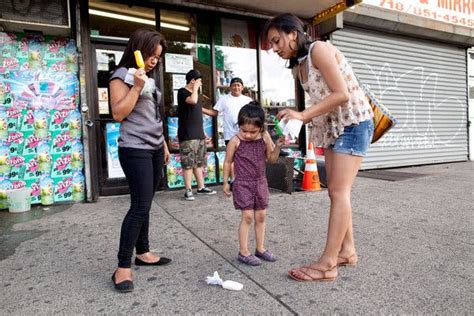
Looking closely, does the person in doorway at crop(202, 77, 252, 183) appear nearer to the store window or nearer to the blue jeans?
the store window

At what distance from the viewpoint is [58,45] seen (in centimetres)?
526

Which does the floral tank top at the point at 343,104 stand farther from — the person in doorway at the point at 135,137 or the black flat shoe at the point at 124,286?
the black flat shoe at the point at 124,286

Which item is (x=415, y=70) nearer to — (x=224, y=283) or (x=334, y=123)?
(x=334, y=123)

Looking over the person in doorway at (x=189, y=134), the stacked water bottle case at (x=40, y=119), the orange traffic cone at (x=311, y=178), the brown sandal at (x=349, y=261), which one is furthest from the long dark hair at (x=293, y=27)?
the stacked water bottle case at (x=40, y=119)

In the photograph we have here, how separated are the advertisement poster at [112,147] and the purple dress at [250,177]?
338 cm

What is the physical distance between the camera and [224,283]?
2383mm

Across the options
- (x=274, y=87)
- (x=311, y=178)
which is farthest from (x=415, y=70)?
(x=311, y=178)

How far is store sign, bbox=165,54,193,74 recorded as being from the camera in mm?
6113

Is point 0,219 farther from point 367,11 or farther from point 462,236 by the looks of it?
point 367,11

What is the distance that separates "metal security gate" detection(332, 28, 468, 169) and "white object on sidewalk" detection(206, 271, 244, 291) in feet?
22.3

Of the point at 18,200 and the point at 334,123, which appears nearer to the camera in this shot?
the point at 334,123

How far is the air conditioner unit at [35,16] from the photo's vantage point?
456cm

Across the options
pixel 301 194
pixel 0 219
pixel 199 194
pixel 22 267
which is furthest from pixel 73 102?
pixel 301 194

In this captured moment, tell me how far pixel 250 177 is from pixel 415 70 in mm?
8279
